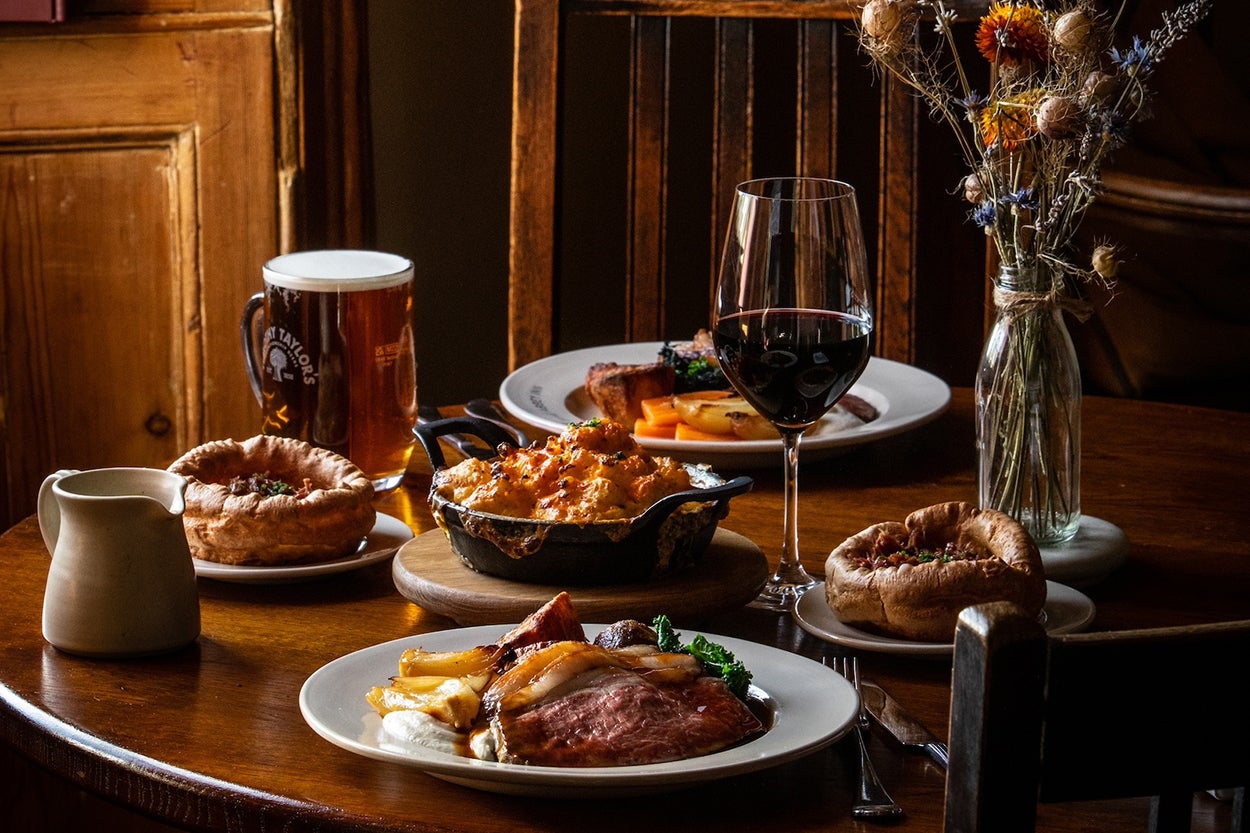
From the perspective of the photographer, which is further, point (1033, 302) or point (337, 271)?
point (337, 271)

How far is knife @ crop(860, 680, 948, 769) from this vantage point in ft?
3.06

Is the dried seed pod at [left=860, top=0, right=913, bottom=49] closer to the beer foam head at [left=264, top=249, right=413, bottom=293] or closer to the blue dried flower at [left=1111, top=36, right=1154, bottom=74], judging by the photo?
the blue dried flower at [left=1111, top=36, right=1154, bottom=74]

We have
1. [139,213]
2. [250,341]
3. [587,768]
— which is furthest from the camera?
[139,213]

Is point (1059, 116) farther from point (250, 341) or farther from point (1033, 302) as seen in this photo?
point (250, 341)

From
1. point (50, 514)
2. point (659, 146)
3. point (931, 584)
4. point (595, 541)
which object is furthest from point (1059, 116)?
point (659, 146)

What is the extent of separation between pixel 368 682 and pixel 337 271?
0.66 metres

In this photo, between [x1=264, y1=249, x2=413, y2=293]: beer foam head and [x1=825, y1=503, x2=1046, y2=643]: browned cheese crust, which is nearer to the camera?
[x1=825, y1=503, x2=1046, y2=643]: browned cheese crust

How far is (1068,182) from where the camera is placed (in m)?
1.20

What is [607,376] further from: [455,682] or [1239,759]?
[1239,759]

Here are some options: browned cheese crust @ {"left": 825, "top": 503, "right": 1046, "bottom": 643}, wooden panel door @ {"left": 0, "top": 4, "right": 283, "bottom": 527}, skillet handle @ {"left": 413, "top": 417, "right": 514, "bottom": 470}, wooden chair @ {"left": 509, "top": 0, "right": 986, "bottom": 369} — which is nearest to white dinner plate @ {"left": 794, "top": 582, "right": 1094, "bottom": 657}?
browned cheese crust @ {"left": 825, "top": 503, "right": 1046, "bottom": 643}

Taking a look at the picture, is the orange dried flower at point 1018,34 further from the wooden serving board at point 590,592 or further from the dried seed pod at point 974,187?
the wooden serving board at point 590,592

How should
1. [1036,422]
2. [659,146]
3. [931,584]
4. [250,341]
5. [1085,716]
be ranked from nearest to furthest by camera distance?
[1085,716]
[931,584]
[1036,422]
[250,341]
[659,146]

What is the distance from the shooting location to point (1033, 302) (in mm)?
1248

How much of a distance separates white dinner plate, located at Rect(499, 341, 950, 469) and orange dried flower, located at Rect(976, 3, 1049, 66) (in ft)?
1.44
